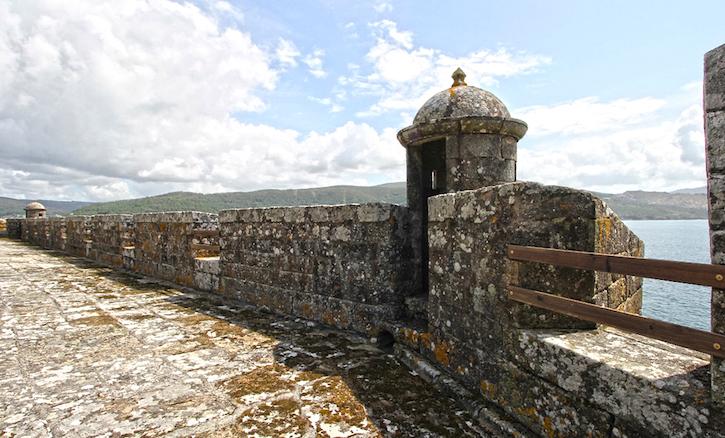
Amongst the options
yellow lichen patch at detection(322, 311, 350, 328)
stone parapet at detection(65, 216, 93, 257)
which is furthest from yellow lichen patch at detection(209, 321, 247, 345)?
stone parapet at detection(65, 216, 93, 257)

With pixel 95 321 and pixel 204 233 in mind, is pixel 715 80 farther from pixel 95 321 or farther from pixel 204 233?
pixel 204 233

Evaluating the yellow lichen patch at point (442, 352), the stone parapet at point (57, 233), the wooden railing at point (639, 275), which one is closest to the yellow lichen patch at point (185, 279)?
the yellow lichen patch at point (442, 352)

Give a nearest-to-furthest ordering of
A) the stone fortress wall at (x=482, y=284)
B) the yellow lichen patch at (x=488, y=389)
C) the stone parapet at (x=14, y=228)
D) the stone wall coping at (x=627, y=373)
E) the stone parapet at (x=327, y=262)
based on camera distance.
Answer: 1. the stone wall coping at (x=627, y=373)
2. the stone fortress wall at (x=482, y=284)
3. the yellow lichen patch at (x=488, y=389)
4. the stone parapet at (x=327, y=262)
5. the stone parapet at (x=14, y=228)

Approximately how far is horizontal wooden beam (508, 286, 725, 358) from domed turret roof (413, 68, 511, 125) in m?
2.66

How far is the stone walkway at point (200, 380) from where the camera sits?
2.64 meters

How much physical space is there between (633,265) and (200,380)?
3263 mm

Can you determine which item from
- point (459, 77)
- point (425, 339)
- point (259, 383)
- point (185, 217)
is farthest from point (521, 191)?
point (185, 217)

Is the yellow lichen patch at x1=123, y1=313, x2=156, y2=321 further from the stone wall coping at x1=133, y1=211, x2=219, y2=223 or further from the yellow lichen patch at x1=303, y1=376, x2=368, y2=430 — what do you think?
the yellow lichen patch at x1=303, y1=376, x2=368, y2=430

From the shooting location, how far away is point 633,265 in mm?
1912

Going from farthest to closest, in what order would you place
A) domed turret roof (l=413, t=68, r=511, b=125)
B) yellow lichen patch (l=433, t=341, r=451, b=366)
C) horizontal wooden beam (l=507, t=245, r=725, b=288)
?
domed turret roof (l=413, t=68, r=511, b=125), yellow lichen patch (l=433, t=341, r=451, b=366), horizontal wooden beam (l=507, t=245, r=725, b=288)

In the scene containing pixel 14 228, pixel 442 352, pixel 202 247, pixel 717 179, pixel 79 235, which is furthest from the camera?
pixel 14 228

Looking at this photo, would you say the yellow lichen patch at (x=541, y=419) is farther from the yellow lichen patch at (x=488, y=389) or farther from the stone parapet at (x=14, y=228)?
the stone parapet at (x=14, y=228)

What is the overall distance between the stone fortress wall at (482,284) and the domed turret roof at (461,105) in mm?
24

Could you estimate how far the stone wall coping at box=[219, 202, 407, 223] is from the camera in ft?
14.4
